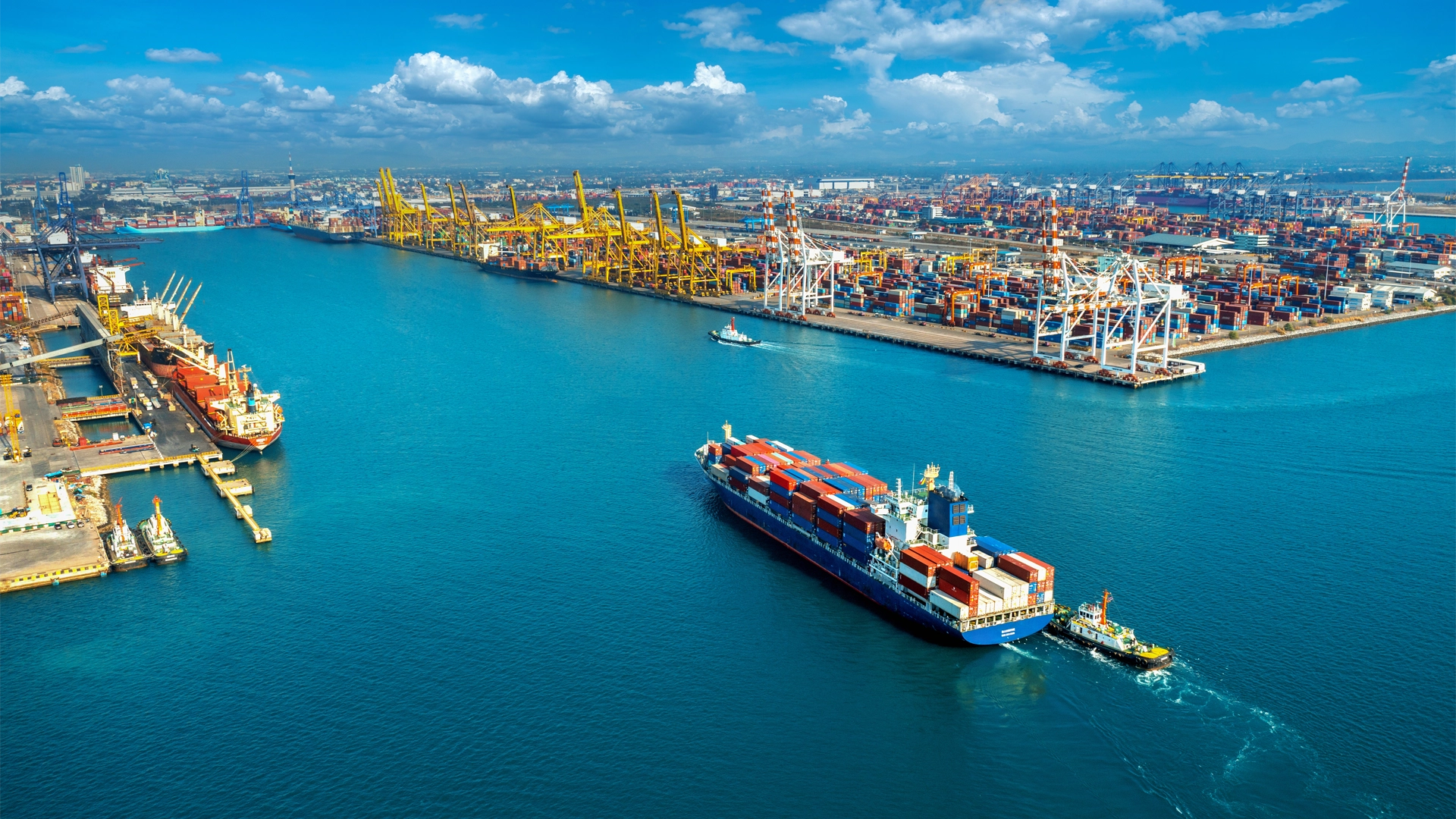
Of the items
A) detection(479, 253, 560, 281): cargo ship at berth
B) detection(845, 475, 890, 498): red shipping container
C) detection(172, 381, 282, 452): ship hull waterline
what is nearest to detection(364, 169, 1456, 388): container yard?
detection(479, 253, 560, 281): cargo ship at berth

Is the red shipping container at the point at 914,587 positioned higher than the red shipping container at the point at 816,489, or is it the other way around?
the red shipping container at the point at 816,489

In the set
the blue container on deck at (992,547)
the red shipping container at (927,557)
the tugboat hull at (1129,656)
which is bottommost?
the tugboat hull at (1129,656)

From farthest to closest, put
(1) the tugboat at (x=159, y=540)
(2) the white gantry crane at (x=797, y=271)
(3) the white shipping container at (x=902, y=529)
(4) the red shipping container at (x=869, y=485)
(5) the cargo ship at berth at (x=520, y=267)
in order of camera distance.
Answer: (5) the cargo ship at berth at (x=520, y=267) → (2) the white gantry crane at (x=797, y=271) → (4) the red shipping container at (x=869, y=485) → (1) the tugboat at (x=159, y=540) → (3) the white shipping container at (x=902, y=529)

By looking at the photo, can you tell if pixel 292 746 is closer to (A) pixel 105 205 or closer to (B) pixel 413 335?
(B) pixel 413 335

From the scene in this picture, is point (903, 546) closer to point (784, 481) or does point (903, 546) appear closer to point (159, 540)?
point (784, 481)

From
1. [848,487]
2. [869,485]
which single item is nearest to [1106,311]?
[869,485]

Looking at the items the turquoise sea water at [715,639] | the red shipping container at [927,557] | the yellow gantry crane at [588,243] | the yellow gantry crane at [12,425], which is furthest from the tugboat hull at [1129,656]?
the yellow gantry crane at [588,243]

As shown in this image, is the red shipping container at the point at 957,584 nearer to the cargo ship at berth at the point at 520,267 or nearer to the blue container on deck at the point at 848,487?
the blue container on deck at the point at 848,487
